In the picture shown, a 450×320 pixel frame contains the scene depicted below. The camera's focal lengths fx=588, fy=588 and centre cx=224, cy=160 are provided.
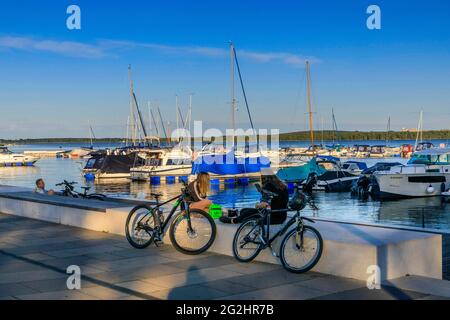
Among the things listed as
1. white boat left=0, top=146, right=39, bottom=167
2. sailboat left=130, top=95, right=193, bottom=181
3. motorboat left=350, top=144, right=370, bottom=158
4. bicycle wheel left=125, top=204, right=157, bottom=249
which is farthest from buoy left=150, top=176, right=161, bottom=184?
motorboat left=350, top=144, right=370, bottom=158

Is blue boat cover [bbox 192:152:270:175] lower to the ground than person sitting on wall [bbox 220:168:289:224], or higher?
lower

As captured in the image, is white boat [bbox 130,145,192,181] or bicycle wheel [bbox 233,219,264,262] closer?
bicycle wheel [bbox 233,219,264,262]

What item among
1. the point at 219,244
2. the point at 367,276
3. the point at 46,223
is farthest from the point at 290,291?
the point at 46,223

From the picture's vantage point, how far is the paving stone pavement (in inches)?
267

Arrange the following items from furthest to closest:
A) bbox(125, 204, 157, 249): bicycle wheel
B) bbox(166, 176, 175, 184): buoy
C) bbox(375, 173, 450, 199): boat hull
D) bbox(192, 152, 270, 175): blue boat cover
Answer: bbox(166, 176, 175, 184): buoy
bbox(192, 152, 270, 175): blue boat cover
bbox(375, 173, 450, 199): boat hull
bbox(125, 204, 157, 249): bicycle wheel

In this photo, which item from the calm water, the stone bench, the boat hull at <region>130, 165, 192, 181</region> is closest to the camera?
the stone bench

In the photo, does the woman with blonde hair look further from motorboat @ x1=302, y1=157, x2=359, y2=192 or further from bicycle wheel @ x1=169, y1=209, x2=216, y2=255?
motorboat @ x1=302, y1=157, x2=359, y2=192

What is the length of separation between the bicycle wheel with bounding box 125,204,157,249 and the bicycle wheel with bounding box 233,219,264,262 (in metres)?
1.84

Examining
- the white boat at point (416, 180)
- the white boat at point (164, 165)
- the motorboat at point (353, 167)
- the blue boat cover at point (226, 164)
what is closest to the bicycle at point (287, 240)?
the white boat at point (416, 180)

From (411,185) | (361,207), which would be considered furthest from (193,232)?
(411,185)

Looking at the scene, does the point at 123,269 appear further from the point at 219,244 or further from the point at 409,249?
the point at 409,249

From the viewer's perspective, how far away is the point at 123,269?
27.3 ft

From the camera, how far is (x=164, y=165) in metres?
66.2

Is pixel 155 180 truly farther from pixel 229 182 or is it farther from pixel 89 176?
pixel 89 176
